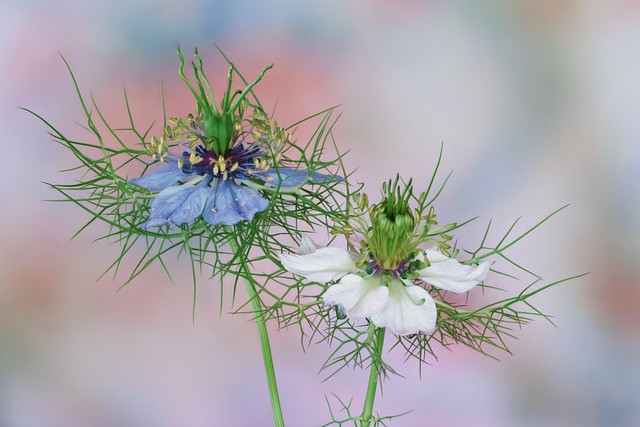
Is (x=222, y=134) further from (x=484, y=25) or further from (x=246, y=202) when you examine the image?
(x=484, y=25)

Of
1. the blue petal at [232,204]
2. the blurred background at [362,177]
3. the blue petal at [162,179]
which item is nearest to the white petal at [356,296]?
the blue petal at [232,204]

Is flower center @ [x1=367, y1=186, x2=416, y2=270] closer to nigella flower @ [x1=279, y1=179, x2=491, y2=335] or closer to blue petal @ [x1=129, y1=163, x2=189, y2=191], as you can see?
nigella flower @ [x1=279, y1=179, x2=491, y2=335]

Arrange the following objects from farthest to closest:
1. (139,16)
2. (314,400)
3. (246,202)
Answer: (314,400), (139,16), (246,202)

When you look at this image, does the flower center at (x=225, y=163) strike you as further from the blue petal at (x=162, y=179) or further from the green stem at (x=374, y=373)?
the green stem at (x=374, y=373)

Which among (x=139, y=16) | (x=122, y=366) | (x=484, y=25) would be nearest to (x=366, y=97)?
(x=484, y=25)

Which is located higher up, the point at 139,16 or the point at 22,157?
the point at 139,16

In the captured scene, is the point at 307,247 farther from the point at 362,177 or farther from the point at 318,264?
the point at 362,177
